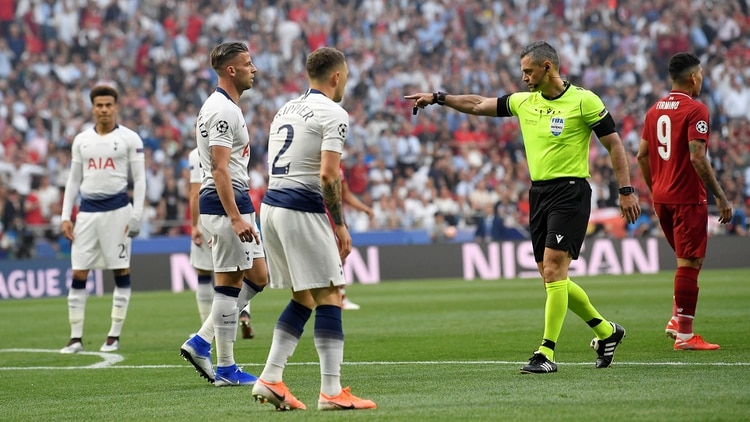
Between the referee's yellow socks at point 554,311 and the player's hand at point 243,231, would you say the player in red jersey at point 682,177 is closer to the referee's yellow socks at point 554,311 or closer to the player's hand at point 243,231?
the referee's yellow socks at point 554,311

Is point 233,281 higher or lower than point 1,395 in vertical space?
higher

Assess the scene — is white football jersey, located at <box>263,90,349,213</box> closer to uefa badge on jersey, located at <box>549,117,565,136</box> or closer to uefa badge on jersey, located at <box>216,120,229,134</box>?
uefa badge on jersey, located at <box>216,120,229,134</box>

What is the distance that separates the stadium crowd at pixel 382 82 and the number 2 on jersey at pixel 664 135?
1622 cm

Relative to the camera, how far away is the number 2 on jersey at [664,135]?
10594 millimetres

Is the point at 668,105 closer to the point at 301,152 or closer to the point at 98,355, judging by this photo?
the point at 301,152

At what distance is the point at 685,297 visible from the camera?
10578 mm

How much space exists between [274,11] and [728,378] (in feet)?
90.9

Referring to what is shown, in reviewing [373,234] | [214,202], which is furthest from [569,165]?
[373,234]

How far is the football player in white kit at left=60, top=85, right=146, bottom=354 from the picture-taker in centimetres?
1291

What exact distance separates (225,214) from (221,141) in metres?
0.67

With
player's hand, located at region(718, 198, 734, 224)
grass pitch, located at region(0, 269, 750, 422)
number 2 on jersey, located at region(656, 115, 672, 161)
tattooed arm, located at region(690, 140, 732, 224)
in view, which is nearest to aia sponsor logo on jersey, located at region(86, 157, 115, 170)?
grass pitch, located at region(0, 269, 750, 422)

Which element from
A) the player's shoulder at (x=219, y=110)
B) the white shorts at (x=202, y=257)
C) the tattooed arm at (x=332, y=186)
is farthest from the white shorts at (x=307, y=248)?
the white shorts at (x=202, y=257)

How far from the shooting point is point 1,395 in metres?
8.99

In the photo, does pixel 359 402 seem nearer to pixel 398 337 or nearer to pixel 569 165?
pixel 569 165
